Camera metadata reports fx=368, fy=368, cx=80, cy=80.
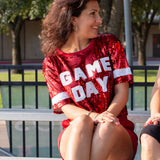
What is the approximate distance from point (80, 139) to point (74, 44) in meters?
0.77

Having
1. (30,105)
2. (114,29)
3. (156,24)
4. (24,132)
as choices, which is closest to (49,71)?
(24,132)

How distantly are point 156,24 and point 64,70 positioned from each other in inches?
1377

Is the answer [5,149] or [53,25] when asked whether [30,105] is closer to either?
[5,149]

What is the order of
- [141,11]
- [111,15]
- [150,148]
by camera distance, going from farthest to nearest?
[141,11] < [111,15] < [150,148]

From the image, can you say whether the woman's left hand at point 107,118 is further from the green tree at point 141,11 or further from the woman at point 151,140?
the green tree at point 141,11

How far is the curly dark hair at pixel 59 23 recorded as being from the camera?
2.43 m

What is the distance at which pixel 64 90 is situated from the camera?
2482mm

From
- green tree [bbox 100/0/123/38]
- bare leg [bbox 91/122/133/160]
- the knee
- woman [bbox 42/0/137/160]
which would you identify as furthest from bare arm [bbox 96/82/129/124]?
green tree [bbox 100/0/123/38]

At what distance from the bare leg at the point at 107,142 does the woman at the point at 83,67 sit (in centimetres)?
17

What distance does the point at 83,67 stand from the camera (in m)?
2.44

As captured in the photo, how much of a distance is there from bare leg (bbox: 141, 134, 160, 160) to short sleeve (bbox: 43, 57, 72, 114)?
26.5 inches

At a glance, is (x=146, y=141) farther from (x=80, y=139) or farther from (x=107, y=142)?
Answer: (x=80, y=139)

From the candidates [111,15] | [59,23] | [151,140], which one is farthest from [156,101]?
[111,15]

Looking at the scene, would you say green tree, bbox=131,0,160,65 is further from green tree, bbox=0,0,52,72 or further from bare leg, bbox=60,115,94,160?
bare leg, bbox=60,115,94,160
